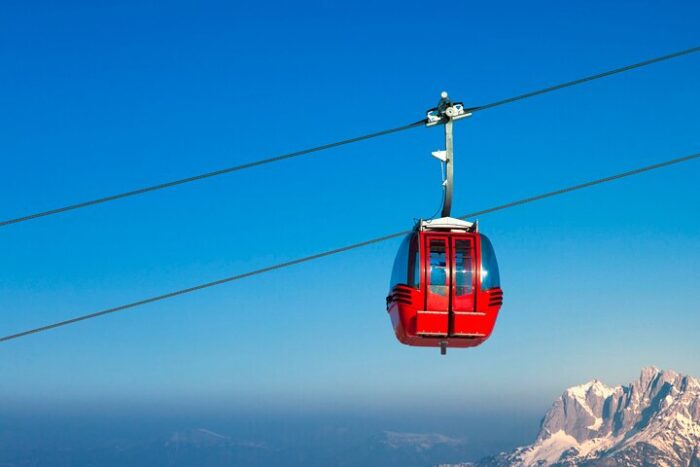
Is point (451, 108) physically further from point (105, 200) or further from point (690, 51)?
point (105, 200)

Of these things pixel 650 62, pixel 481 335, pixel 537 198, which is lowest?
pixel 481 335

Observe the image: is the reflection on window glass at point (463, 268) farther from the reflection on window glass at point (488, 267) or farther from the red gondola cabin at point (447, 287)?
the reflection on window glass at point (488, 267)

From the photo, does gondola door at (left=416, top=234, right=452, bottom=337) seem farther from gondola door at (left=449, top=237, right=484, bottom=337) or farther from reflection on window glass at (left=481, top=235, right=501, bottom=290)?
reflection on window glass at (left=481, top=235, right=501, bottom=290)

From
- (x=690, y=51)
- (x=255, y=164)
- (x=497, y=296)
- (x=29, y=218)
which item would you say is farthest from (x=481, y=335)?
(x=29, y=218)

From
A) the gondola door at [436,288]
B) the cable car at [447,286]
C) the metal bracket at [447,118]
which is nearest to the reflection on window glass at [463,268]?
the cable car at [447,286]

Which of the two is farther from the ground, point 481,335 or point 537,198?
point 537,198

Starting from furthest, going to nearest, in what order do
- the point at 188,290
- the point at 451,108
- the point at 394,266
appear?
the point at 394,266
the point at 188,290
the point at 451,108

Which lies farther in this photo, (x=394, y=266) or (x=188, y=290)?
(x=394, y=266)
